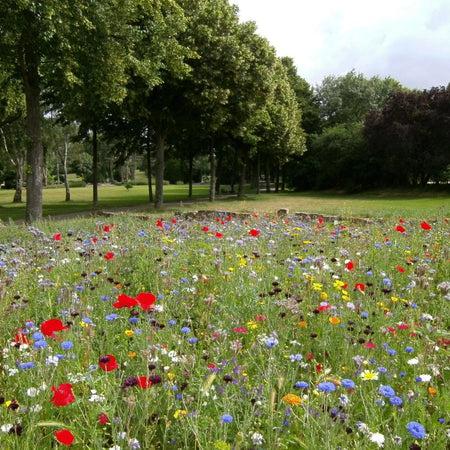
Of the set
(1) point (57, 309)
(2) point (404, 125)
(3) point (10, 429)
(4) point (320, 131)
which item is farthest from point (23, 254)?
(4) point (320, 131)

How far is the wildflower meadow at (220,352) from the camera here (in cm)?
204

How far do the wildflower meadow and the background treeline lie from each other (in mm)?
9625

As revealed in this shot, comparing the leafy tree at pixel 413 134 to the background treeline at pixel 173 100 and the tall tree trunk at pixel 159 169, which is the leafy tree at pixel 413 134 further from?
the tall tree trunk at pixel 159 169

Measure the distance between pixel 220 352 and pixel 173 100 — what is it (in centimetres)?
2268

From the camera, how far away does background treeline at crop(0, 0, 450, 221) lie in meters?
14.3

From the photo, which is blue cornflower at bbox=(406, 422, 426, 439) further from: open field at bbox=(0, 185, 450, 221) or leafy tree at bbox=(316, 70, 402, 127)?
leafy tree at bbox=(316, 70, 402, 127)

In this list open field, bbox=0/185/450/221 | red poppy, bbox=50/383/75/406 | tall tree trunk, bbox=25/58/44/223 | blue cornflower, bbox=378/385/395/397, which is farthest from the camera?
open field, bbox=0/185/450/221

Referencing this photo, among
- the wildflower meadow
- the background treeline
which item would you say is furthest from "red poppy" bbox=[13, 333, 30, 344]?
the background treeline

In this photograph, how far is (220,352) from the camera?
290cm

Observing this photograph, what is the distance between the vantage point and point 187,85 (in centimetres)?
2288

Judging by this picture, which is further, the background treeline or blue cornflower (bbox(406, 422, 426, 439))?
the background treeline

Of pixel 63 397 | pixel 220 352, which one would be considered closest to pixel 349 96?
pixel 220 352

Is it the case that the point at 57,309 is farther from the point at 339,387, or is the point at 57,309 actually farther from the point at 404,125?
the point at 404,125

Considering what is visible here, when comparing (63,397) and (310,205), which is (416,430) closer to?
(63,397)
